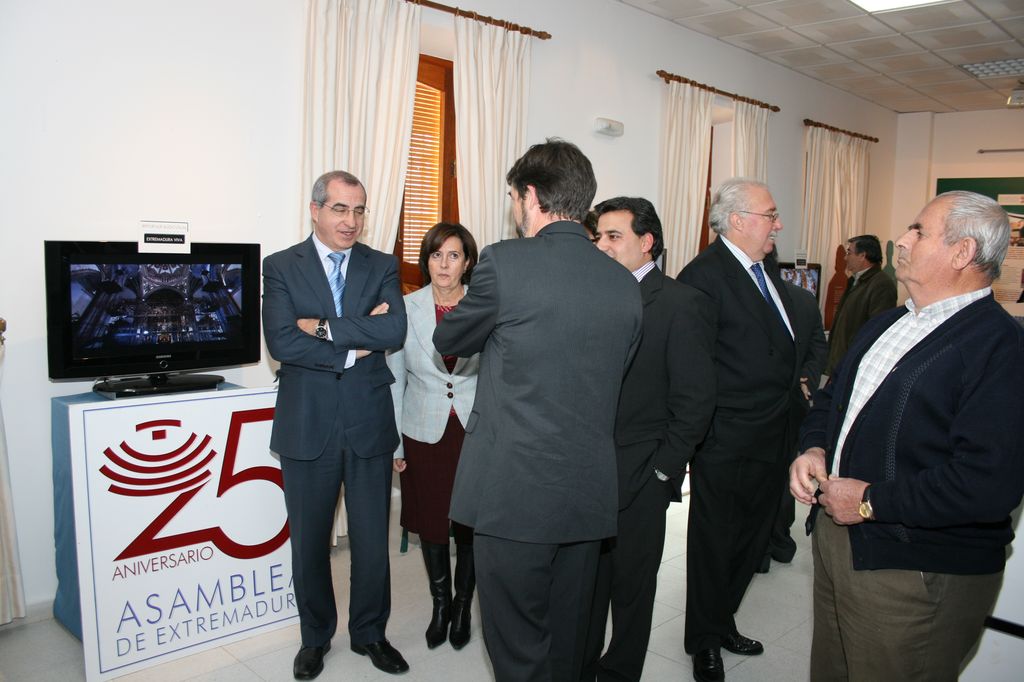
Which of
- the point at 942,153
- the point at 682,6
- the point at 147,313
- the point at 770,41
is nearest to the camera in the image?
the point at 147,313

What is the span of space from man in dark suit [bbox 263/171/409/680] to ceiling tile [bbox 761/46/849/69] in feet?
19.2

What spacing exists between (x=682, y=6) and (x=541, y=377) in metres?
5.07

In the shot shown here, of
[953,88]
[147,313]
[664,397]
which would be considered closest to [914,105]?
[953,88]

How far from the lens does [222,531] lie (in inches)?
122

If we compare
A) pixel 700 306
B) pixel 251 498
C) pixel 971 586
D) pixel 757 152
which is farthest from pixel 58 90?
pixel 757 152

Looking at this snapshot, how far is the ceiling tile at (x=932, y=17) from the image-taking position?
5838mm

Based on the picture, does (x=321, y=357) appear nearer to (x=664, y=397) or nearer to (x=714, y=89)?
(x=664, y=397)

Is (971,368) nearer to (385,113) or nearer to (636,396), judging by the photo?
(636,396)

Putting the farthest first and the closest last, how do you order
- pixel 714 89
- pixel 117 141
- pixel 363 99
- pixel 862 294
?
pixel 714 89
pixel 862 294
pixel 363 99
pixel 117 141

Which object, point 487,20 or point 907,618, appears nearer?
point 907,618

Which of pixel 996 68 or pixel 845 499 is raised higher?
pixel 996 68

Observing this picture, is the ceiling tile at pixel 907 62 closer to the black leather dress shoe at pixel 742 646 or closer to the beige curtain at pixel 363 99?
the beige curtain at pixel 363 99

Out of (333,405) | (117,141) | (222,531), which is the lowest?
(222,531)

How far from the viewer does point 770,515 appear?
10.0 ft
